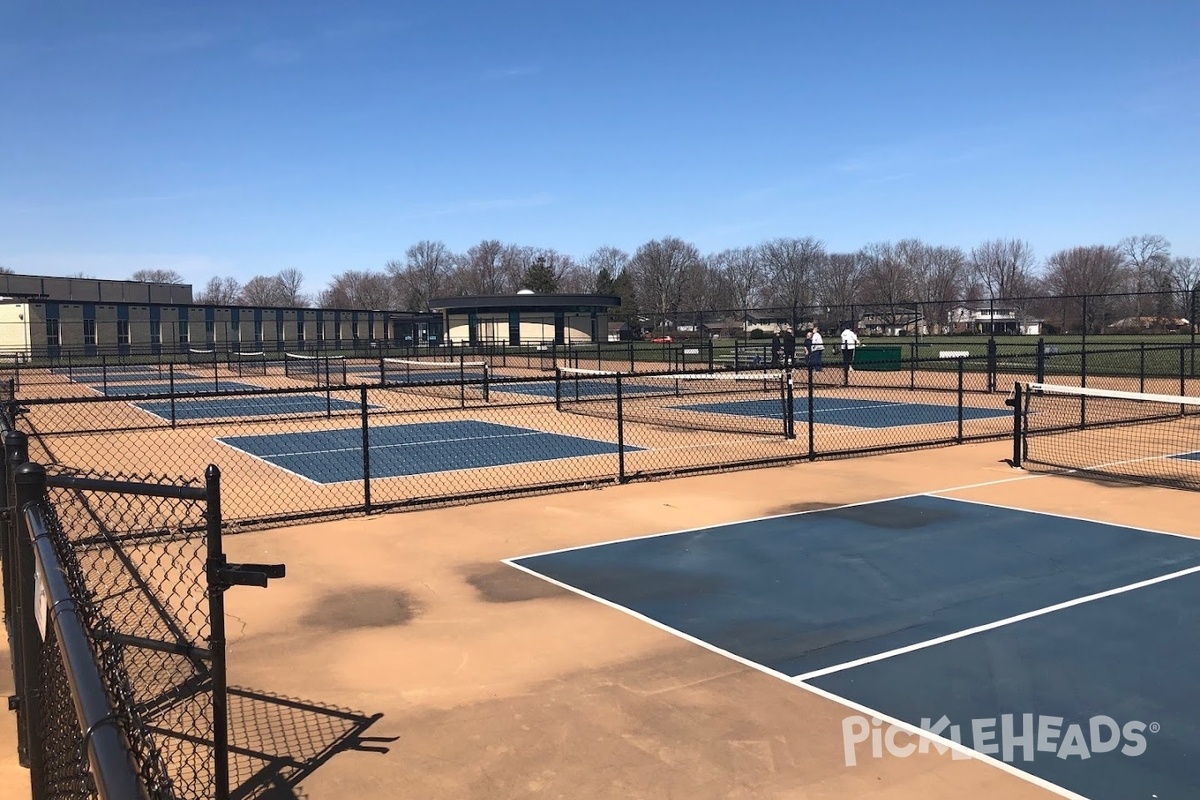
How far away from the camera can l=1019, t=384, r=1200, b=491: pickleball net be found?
42.7 feet

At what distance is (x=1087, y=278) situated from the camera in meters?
72.9

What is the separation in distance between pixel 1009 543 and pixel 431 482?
24.7ft

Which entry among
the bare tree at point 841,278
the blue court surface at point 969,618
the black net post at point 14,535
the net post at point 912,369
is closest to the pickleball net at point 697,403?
the net post at point 912,369

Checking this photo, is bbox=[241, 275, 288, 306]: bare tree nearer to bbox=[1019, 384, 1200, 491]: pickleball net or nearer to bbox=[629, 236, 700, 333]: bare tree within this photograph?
bbox=[629, 236, 700, 333]: bare tree

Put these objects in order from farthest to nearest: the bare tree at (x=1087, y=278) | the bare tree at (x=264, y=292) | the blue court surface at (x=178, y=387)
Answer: the bare tree at (x=264, y=292) → the bare tree at (x=1087, y=278) → the blue court surface at (x=178, y=387)

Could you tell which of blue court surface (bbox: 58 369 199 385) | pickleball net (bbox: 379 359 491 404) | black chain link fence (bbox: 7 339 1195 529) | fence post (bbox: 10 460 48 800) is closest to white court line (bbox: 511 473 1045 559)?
black chain link fence (bbox: 7 339 1195 529)

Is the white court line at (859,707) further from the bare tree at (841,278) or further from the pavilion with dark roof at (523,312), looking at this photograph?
the bare tree at (841,278)

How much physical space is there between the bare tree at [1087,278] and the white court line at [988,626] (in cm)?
4213

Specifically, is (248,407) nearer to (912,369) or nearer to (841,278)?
(912,369)

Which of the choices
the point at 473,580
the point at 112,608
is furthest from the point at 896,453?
the point at 112,608

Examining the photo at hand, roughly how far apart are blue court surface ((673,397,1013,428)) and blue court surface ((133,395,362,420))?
32.2 feet

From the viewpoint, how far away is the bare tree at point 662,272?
116125mm

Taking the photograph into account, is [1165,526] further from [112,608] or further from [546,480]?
[112,608]

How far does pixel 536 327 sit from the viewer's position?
73500 mm
